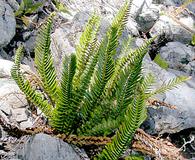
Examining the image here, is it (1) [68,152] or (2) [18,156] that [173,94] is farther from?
(2) [18,156]

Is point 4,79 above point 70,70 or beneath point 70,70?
beneath

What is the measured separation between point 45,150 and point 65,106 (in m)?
0.30

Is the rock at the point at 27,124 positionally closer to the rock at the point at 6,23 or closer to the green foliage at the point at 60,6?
the rock at the point at 6,23

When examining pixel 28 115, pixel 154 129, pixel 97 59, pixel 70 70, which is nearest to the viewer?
pixel 70 70

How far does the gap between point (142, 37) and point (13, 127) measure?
2.60 m

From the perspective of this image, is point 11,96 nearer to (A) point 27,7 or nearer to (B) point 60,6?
(A) point 27,7

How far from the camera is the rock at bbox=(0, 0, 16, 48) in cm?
348

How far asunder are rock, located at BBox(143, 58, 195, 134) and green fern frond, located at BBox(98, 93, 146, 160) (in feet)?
3.09

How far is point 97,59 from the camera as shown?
2.55 meters

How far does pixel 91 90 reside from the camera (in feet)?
8.20

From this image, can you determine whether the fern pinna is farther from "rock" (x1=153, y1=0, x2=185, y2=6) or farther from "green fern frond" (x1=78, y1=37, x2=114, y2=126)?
"rock" (x1=153, y1=0, x2=185, y2=6)

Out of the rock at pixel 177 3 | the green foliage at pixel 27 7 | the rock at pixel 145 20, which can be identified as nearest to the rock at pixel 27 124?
the green foliage at pixel 27 7

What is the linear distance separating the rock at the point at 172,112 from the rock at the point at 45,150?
0.98 m

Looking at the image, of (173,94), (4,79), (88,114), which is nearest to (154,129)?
(173,94)
